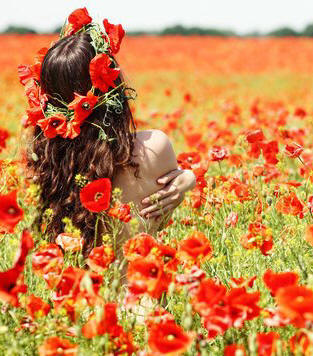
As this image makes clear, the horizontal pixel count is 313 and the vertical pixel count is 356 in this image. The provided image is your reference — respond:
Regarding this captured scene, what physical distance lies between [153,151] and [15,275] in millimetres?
997

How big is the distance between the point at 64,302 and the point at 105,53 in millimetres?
1067

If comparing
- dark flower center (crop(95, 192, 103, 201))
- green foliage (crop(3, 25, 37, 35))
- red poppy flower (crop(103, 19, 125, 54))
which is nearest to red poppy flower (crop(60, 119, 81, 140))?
red poppy flower (crop(103, 19, 125, 54))

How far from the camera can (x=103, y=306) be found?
55.4 inches

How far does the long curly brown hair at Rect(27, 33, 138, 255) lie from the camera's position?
219 centimetres

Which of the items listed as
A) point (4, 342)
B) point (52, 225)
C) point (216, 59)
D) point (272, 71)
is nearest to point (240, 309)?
point (4, 342)

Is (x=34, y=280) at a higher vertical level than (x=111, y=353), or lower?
lower

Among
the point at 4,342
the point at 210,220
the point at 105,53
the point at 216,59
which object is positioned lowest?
the point at 216,59

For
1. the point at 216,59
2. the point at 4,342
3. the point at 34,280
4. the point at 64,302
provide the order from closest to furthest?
the point at 64,302 → the point at 4,342 → the point at 34,280 → the point at 216,59

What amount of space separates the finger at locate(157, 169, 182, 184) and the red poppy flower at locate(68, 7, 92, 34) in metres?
0.67

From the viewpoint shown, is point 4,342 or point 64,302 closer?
point 64,302

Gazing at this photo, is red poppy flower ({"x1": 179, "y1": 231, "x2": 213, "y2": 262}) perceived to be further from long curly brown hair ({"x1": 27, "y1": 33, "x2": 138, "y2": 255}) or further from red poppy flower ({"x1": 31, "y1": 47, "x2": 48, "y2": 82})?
red poppy flower ({"x1": 31, "y1": 47, "x2": 48, "y2": 82})

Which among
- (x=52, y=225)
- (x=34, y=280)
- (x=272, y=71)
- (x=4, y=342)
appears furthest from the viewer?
(x=272, y=71)

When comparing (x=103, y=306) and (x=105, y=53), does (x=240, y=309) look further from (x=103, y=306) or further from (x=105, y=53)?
(x=105, y=53)

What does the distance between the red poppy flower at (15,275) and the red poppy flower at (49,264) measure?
0.16m
